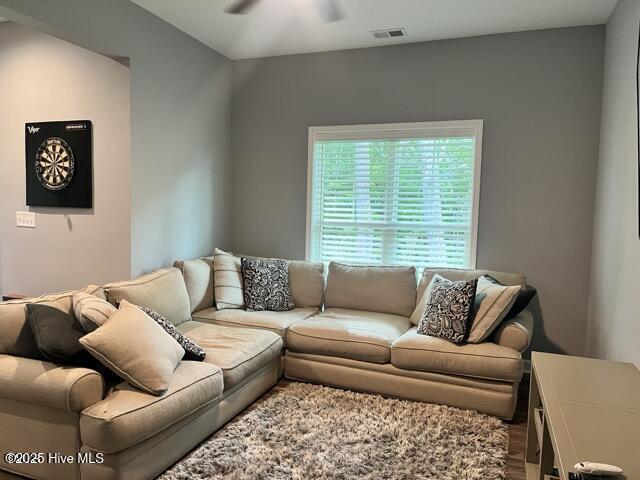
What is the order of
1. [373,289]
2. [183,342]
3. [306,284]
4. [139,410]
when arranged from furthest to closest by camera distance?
[306,284], [373,289], [183,342], [139,410]

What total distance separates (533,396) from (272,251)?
9.45 feet

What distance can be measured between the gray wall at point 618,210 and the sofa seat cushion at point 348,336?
137 cm

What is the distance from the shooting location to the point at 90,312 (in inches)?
90.8

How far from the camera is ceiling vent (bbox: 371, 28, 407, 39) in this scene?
12.3 ft

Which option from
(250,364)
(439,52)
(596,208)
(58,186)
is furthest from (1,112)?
(596,208)

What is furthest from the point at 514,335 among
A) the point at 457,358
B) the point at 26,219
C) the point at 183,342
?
the point at 26,219

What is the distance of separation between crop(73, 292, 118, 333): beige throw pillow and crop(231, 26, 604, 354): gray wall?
107 inches

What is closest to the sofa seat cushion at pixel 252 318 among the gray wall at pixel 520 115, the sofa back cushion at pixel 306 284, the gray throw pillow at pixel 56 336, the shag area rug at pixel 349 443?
the sofa back cushion at pixel 306 284

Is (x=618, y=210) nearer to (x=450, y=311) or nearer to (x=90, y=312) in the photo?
(x=450, y=311)

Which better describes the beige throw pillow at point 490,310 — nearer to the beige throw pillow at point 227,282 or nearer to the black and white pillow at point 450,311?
the black and white pillow at point 450,311

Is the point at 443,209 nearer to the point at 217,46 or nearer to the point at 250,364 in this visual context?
the point at 250,364

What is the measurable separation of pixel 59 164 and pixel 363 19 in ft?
8.64

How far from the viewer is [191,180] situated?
13.6 ft

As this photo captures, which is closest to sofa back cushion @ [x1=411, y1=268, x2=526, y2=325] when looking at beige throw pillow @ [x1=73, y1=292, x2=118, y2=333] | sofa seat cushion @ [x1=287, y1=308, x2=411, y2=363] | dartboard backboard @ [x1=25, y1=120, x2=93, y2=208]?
sofa seat cushion @ [x1=287, y1=308, x2=411, y2=363]
